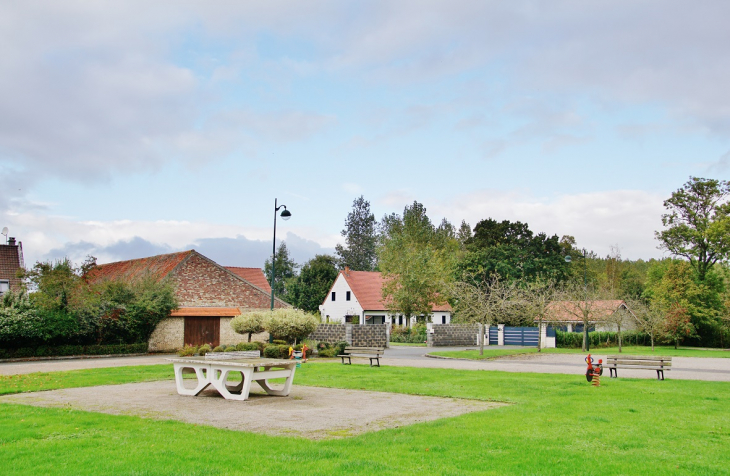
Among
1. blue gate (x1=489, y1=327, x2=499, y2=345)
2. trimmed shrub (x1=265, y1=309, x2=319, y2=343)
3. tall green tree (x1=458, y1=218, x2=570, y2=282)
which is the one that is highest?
tall green tree (x1=458, y1=218, x2=570, y2=282)

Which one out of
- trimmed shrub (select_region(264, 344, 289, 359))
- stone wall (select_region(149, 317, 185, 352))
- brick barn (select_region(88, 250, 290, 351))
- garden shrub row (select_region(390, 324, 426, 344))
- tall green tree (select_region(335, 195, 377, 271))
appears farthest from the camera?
tall green tree (select_region(335, 195, 377, 271))

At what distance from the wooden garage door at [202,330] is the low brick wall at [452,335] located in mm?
15314

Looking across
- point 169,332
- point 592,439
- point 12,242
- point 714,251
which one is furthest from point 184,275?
point 714,251

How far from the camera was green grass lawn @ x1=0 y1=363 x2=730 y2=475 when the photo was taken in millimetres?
6629

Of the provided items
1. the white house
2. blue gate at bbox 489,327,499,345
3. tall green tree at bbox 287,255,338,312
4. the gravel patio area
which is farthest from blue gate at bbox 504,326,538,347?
the gravel patio area

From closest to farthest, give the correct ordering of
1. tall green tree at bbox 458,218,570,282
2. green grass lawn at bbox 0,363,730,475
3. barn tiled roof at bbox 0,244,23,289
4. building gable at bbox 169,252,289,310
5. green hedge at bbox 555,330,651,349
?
green grass lawn at bbox 0,363,730,475, building gable at bbox 169,252,289,310, green hedge at bbox 555,330,651,349, barn tiled roof at bbox 0,244,23,289, tall green tree at bbox 458,218,570,282

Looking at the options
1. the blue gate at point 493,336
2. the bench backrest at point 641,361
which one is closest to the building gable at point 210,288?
the blue gate at point 493,336

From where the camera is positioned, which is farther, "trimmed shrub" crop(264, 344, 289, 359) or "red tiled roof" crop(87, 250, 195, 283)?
"red tiled roof" crop(87, 250, 195, 283)

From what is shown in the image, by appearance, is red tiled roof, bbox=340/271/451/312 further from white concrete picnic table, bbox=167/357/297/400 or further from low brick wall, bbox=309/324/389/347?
white concrete picnic table, bbox=167/357/297/400

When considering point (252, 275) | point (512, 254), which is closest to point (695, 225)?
point (512, 254)

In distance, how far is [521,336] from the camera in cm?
4900

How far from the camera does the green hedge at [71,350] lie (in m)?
28.2

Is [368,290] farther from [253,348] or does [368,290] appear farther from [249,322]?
[253,348]

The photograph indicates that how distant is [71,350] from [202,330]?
8.02 metres
